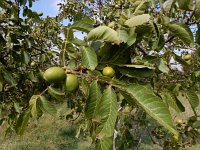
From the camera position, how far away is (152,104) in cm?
107

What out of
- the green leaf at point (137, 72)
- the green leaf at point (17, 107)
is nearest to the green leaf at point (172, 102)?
the green leaf at point (137, 72)

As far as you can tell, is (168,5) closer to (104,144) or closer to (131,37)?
(131,37)

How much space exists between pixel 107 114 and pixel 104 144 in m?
0.13

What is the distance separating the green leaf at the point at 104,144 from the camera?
1.17 m

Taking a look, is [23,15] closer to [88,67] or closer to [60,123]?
[88,67]

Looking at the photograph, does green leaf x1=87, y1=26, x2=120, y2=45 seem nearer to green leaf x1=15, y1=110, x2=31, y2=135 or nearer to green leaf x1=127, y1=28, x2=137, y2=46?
green leaf x1=127, y1=28, x2=137, y2=46

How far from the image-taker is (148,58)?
1.46m

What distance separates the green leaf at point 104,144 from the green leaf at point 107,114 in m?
0.04

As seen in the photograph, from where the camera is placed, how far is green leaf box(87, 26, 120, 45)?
1.27m

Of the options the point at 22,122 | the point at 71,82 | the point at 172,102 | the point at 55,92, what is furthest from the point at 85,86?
the point at 172,102

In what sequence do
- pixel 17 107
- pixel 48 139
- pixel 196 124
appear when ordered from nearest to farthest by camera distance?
pixel 196 124 < pixel 17 107 < pixel 48 139

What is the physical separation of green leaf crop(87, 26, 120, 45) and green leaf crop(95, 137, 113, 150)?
1.16 feet

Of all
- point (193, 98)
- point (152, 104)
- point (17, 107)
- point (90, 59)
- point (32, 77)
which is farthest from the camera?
point (17, 107)

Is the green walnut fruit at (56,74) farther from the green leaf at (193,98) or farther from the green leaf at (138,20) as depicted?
the green leaf at (193,98)
